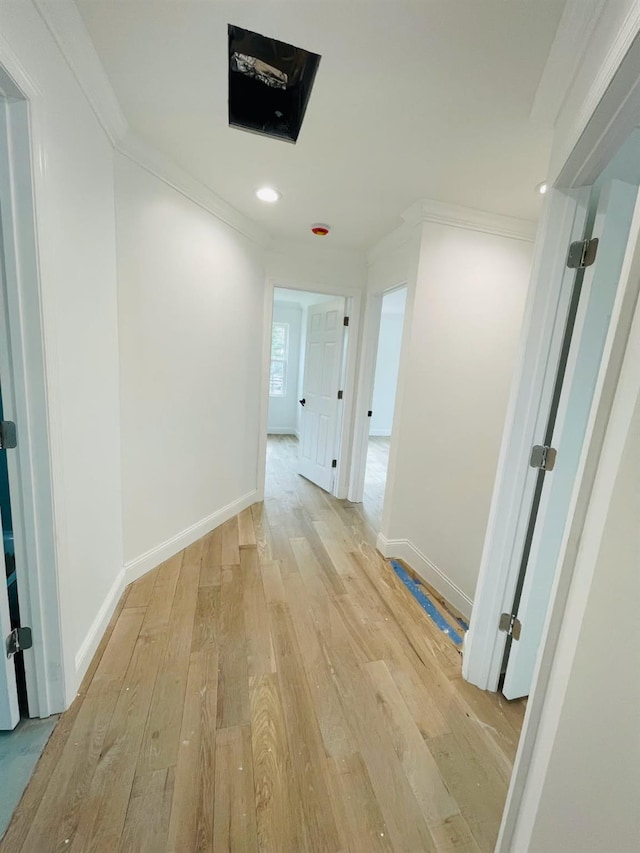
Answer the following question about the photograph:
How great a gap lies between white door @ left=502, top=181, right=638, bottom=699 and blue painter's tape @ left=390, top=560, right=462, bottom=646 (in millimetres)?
364

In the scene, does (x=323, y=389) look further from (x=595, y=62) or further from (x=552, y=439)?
(x=595, y=62)

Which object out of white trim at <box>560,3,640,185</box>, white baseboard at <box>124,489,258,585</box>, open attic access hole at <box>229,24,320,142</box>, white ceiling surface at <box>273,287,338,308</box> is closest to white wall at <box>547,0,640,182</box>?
white trim at <box>560,3,640,185</box>

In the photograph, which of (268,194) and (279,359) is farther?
(279,359)

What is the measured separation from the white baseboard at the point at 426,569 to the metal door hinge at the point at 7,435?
218cm

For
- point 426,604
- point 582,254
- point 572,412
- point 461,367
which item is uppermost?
point 582,254

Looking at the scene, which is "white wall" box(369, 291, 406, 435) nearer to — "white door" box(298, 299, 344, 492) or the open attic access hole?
"white door" box(298, 299, 344, 492)

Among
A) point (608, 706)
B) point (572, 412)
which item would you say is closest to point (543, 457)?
point (572, 412)

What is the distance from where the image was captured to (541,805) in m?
0.72

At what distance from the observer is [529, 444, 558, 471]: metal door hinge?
4.06ft

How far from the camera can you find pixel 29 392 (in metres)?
1.05

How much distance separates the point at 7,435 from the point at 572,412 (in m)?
1.85

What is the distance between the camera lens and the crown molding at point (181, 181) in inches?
64.9

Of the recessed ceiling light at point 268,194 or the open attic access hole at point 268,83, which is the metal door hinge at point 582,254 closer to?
the open attic access hole at point 268,83

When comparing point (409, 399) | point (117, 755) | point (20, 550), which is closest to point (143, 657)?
point (117, 755)
